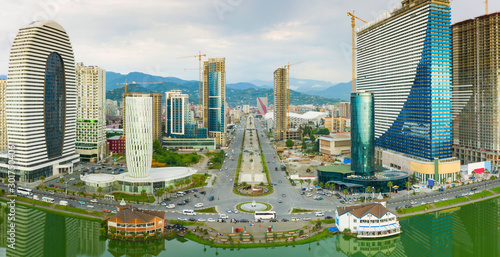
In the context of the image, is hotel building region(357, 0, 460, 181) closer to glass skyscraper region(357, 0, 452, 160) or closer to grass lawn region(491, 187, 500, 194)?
glass skyscraper region(357, 0, 452, 160)

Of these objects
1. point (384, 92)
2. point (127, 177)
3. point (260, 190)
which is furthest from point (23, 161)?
point (384, 92)

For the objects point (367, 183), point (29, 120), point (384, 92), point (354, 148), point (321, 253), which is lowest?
point (321, 253)

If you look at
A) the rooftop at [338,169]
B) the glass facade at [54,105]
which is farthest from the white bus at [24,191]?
the rooftop at [338,169]

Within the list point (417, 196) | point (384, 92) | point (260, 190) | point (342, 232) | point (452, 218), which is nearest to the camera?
point (342, 232)

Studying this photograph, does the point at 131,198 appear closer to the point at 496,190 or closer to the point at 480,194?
the point at 480,194

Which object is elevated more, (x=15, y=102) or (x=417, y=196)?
(x=15, y=102)

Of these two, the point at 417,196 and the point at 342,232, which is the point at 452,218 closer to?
the point at 417,196

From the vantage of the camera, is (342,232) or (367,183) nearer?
(342,232)
